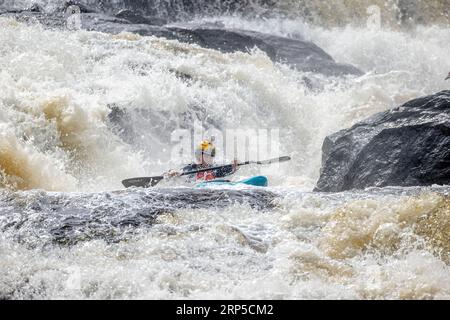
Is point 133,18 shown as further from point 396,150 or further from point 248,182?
point 396,150

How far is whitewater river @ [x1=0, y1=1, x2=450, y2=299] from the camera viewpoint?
178 inches

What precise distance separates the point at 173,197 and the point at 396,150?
2584mm

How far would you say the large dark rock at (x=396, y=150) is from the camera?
22.3 feet

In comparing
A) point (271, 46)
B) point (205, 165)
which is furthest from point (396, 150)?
point (271, 46)

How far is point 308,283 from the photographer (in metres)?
4.49

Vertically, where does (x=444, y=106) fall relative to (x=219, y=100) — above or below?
above

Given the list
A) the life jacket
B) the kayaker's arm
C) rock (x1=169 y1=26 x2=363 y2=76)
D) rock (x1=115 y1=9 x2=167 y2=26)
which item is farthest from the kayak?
rock (x1=115 y1=9 x2=167 y2=26)

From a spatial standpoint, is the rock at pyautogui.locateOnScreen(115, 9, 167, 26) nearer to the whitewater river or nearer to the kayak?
the whitewater river

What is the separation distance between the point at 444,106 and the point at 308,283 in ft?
12.0

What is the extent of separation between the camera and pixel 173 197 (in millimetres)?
6039

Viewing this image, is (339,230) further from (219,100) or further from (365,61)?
(365,61)

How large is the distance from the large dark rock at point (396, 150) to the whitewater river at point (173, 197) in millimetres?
565

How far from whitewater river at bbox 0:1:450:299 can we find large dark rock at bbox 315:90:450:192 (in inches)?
22.2
